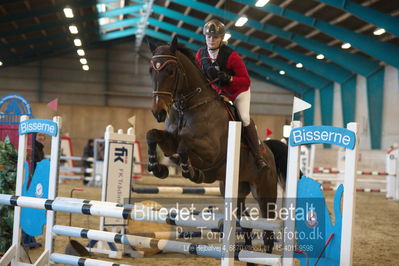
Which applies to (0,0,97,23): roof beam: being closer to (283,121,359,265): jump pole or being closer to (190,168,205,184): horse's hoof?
(190,168,205,184): horse's hoof

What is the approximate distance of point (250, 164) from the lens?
386 cm

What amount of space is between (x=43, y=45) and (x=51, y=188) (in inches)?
744

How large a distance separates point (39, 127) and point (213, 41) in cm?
148

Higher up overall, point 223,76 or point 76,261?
point 223,76

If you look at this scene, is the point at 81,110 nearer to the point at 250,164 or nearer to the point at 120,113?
the point at 120,113

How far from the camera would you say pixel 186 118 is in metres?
Result: 3.41

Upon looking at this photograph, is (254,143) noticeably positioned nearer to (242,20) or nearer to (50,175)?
(50,175)

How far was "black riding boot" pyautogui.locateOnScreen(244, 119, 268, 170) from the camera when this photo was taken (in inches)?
147

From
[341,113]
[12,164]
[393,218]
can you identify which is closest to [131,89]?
[341,113]

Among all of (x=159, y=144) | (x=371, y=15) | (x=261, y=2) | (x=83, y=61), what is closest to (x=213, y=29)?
(x=159, y=144)

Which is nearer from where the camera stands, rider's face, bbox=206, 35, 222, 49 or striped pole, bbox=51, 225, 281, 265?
striped pole, bbox=51, 225, 281, 265

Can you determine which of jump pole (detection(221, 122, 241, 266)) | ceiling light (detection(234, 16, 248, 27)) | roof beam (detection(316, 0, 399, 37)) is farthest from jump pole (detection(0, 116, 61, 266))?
ceiling light (detection(234, 16, 248, 27))

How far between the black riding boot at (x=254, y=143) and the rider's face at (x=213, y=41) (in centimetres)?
70

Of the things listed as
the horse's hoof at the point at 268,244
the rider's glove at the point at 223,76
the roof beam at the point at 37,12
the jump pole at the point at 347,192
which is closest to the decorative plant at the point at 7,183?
the rider's glove at the point at 223,76
